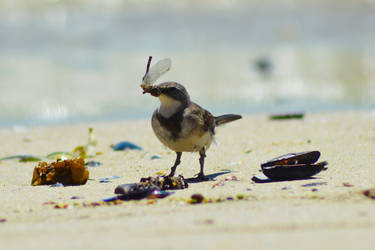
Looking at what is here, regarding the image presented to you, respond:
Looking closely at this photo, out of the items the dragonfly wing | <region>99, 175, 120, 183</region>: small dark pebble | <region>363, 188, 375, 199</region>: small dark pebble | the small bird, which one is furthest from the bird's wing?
<region>363, 188, 375, 199</region>: small dark pebble

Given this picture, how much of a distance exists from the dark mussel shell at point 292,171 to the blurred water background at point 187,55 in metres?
7.31

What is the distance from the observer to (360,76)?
17.2 metres

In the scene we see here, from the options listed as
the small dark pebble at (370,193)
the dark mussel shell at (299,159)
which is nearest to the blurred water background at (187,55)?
the dark mussel shell at (299,159)

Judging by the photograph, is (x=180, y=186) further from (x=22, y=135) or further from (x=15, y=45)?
(x=15, y=45)

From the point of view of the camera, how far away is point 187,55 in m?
18.8

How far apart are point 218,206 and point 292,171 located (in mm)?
1214

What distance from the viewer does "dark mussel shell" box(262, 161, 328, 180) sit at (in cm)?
464

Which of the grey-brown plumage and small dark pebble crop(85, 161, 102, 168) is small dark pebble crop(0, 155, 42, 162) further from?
the grey-brown plumage

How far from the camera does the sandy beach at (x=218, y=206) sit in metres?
2.77

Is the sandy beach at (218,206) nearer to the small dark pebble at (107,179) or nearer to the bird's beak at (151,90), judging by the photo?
the small dark pebble at (107,179)

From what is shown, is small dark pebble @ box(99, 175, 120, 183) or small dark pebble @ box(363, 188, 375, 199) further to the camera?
small dark pebble @ box(99, 175, 120, 183)

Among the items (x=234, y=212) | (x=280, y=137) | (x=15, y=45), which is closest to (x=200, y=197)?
(x=234, y=212)

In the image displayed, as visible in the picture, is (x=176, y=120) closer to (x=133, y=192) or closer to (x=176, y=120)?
(x=176, y=120)

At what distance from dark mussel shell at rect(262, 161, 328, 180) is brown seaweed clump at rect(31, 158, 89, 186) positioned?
5.82ft
